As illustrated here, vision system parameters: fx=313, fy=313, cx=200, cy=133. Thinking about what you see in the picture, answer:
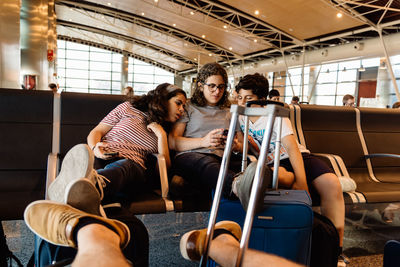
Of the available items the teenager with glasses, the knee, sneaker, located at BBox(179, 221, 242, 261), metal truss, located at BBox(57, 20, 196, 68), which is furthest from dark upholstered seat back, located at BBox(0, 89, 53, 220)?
metal truss, located at BBox(57, 20, 196, 68)

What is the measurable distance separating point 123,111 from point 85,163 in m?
0.99

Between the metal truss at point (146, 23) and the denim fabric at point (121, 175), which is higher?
the metal truss at point (146, 23)

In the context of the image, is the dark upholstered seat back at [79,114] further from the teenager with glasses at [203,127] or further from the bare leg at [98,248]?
the bare leg at [98,248]

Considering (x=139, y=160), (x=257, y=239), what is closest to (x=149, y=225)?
(x=139, y=160)

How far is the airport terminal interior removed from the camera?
2.39 metres

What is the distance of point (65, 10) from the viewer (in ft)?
70.5

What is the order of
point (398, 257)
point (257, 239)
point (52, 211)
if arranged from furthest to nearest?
point (257, 239) < point (52, 211) < point (398, 257)

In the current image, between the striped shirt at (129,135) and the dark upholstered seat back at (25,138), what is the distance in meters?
0.47

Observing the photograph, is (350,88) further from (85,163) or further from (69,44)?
(69,44)

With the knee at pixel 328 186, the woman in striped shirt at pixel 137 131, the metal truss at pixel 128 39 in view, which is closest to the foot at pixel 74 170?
the woman in striped shirt at pixel 137 131

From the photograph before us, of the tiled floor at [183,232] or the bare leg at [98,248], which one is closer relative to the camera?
the bare leg at [98,248]

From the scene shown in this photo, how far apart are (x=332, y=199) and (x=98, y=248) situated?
1.62 meters

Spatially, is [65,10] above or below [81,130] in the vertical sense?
above

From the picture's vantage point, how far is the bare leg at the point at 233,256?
0.98m
